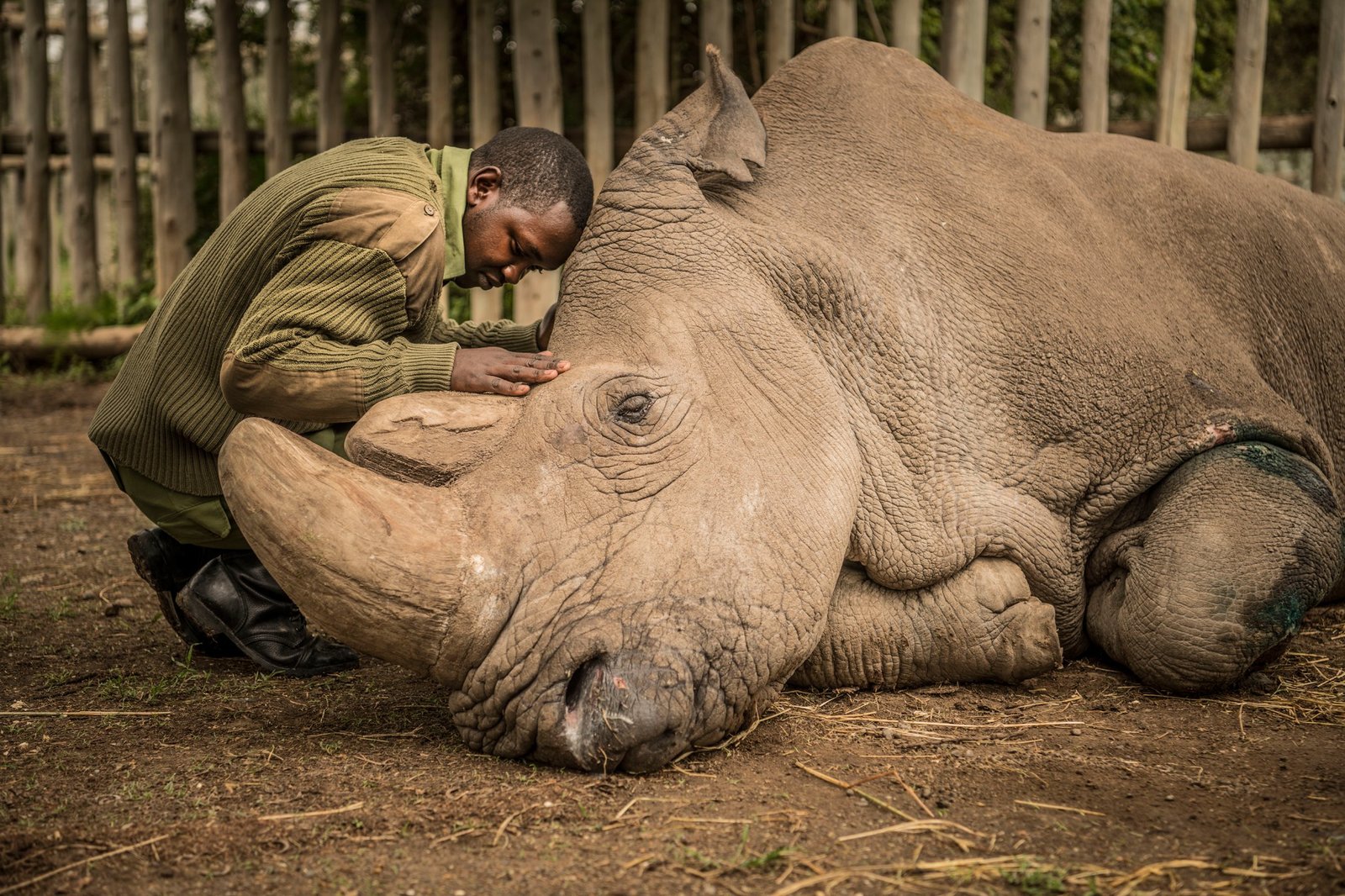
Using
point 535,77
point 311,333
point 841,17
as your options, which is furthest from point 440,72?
point 311,333

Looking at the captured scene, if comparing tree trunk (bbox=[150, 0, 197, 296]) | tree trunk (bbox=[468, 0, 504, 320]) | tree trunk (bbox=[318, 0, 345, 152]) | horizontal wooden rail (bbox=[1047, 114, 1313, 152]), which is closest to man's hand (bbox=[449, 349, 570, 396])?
tree trunk (bbox=[468, 0, 504, 320])

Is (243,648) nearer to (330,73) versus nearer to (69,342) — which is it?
(330,73)

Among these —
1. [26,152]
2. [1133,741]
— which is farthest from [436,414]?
[26,152]

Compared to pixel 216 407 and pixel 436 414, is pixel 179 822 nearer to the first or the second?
pixel 436 414

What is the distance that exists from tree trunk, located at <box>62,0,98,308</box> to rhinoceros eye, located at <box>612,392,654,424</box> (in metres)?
7.67

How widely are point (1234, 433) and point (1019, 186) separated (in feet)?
2.90

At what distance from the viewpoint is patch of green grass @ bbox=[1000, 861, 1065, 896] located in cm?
225

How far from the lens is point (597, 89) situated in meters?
7.57

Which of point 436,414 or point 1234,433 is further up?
point 436,414

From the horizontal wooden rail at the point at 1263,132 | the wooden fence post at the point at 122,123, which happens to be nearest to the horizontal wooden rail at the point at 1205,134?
the horizontal wooden rail at the point at 1263,132

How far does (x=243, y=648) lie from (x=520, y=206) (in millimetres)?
1403

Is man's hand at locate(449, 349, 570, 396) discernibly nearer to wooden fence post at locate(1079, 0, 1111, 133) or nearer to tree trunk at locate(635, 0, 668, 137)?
tree trunk at locate(635, 0, 668, 137)

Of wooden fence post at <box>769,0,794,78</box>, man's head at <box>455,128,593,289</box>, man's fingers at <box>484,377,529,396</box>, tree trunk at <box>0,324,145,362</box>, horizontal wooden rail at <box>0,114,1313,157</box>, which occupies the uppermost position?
wooden fence post at <box>769,0,794,78</box>

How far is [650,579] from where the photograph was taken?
2.77 meters
